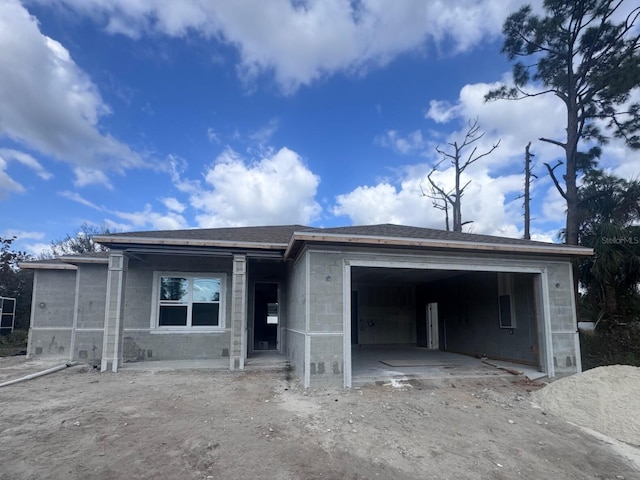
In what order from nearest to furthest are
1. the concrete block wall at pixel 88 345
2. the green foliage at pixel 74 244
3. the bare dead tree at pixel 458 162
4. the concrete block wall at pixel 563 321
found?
the concrete block wall at pixel 563 321 < the concrete block wall at pixel 88 345 < the bare dead tree at pixel 458 162 < the green foliage at pixel 74 244

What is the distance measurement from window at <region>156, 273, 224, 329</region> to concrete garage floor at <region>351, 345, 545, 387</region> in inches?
170

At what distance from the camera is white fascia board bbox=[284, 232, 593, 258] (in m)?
7.53

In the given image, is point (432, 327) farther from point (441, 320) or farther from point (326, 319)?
point (326, 319)

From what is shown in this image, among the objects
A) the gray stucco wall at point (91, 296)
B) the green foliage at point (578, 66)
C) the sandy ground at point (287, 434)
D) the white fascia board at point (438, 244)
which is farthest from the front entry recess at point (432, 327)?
the gray stucco wall at point (91, 296)

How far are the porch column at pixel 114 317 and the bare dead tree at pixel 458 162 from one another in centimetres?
2093

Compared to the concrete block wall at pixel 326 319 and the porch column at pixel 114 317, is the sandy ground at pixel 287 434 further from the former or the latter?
the porch column at pixel 114 317

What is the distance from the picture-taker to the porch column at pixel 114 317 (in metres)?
9.03

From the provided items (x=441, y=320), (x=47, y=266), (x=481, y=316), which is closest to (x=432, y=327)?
(x=441, y=320)

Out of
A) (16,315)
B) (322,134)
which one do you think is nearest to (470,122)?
(322,134)

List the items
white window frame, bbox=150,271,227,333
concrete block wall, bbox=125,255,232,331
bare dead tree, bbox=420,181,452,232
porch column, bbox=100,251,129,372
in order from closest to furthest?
porch column, bbox=100,251,129,372 → concrete block wall, bbox=125,255,232,331 → white window frame, bbox=150,271,227,333 → bare dead tree, bbox=420,181,452,232

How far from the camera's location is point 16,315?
19.9 meters

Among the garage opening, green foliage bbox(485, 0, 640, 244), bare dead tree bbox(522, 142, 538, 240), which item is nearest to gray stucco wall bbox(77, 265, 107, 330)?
the garage opening

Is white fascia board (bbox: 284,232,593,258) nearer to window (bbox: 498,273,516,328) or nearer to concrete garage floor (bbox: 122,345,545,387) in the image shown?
window (bbox: 498,273,516,328)

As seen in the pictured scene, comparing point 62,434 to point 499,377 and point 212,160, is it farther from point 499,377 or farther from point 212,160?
point 212,160
